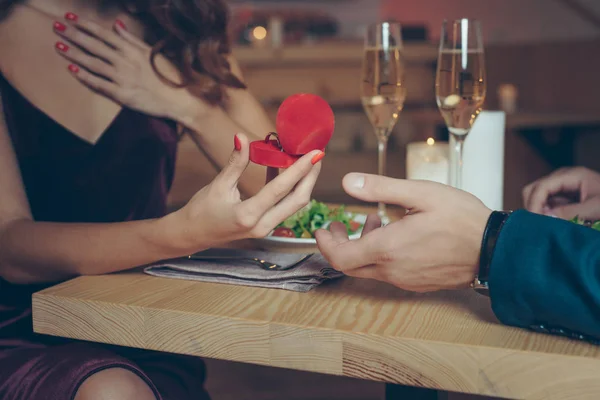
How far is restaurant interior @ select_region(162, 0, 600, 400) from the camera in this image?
3928 millimetres

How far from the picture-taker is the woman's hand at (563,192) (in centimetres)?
117

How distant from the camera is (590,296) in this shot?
70 cm

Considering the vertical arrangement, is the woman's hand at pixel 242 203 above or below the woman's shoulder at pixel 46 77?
below

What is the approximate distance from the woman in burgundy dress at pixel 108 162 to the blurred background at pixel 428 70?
1985mm

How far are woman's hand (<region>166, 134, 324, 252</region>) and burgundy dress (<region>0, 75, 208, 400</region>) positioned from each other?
0.84 ft

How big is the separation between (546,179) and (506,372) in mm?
593

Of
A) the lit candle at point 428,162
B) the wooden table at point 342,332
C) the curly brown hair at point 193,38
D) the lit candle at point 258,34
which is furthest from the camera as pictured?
the lit candle at point 258,34

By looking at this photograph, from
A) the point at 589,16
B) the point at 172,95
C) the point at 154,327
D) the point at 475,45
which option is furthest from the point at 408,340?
the point at 589,16

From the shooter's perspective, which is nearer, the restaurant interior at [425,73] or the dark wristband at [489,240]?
the dark wristband at [489,240]

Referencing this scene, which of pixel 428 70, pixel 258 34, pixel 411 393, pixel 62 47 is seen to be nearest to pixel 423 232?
pixel 411 393

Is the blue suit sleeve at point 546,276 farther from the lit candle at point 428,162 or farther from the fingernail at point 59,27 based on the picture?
the fingernail at point 59,27

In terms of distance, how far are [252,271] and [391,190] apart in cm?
25

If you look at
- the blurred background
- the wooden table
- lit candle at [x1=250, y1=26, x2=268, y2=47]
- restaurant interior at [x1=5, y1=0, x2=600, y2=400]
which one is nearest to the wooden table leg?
restaurant interior at [x1=5, y1=0, x2=600, y2=400]

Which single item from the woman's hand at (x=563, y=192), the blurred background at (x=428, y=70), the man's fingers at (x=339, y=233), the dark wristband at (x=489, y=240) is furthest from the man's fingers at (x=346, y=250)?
the blurred background at (x=428, y=70)
